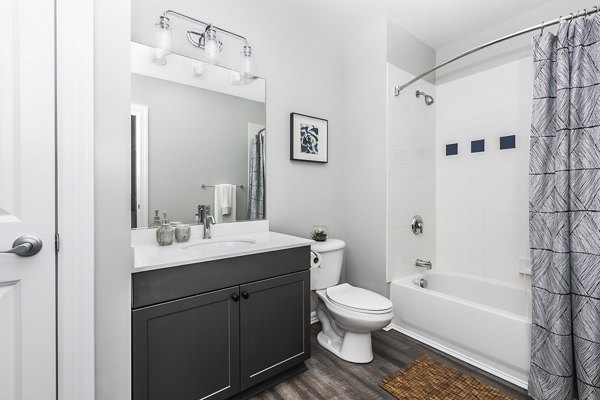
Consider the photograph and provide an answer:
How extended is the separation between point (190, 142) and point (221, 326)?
3.68ft

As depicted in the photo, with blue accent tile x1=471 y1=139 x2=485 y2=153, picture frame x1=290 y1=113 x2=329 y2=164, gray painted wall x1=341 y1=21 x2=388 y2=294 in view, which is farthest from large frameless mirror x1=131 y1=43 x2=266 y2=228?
blue accent tile x1=471 y1=139 x2=485 y2=153

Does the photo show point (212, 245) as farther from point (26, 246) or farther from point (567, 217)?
point (567, 217)

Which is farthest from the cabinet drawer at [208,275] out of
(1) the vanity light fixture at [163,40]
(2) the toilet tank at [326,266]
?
(1) the vanity light fixture at [163,40]

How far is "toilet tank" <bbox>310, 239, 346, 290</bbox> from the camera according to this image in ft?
6.77

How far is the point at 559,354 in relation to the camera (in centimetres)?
144

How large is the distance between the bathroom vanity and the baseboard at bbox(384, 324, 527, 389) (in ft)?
3.14

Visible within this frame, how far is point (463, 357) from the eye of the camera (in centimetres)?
191

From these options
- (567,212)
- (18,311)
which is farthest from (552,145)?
(18,311)

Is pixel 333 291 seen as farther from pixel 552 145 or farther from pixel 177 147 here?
pixel 552 145

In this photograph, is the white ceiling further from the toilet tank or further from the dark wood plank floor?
the dark wood plank floor

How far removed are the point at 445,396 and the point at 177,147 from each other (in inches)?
83.3

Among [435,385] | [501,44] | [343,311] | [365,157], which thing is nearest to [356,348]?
[343,311]

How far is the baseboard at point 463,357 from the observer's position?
1.68 meters

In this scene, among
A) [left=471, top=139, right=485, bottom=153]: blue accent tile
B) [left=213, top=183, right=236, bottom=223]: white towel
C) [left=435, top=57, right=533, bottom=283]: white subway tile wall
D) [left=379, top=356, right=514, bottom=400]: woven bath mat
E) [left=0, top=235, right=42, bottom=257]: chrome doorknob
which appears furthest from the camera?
[left=471, top=139, right=485, bottom=153]: blue accent tile
